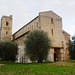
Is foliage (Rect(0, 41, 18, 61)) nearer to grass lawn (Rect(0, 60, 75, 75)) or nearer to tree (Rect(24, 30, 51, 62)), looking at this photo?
tree (Rect(24, 30, 51, 62))

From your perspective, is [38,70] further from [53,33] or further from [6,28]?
[6,28]

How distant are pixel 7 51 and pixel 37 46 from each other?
389 inches

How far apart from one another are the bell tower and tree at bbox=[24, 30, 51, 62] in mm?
30750

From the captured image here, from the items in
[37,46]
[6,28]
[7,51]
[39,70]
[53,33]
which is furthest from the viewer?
[6,28]

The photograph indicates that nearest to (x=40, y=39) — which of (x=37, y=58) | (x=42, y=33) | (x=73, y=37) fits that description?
(x=42, y=33)

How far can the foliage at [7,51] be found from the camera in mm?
28812

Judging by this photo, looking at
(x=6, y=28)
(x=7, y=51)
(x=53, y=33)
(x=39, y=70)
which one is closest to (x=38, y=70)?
(x=39, y=70)

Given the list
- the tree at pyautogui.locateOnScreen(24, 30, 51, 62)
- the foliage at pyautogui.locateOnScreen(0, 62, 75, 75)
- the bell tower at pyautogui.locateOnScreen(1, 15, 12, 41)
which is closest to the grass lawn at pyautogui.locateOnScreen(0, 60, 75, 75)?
the foliage at pyautogui.locateOnScreen(0, 62, 75, 75)

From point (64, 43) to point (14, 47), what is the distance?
15003mm

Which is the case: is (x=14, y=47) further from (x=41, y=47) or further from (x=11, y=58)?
(x=41, y=47)

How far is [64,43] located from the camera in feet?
116

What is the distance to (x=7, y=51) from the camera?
28.9 m

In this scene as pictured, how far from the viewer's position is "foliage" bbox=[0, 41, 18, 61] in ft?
94.5

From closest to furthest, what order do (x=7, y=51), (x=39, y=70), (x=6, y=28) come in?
(x=39, y=70)
(x=7, y=51)
(x=6, y=28)
